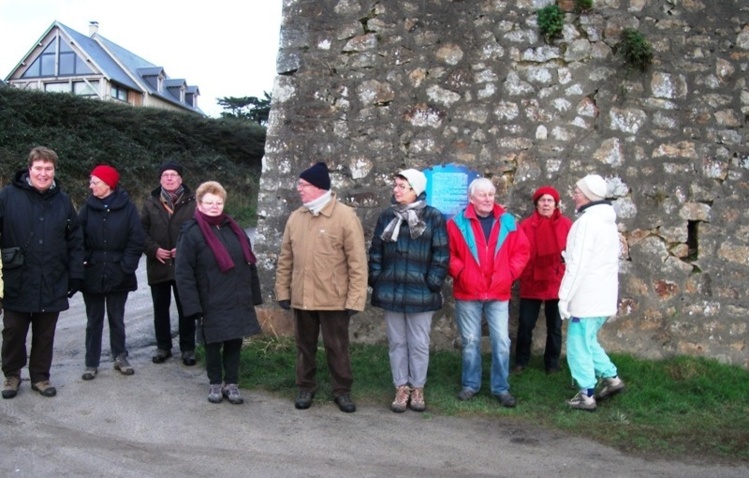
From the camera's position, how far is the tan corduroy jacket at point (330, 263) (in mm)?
5020

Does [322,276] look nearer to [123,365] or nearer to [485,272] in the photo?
[485,272]

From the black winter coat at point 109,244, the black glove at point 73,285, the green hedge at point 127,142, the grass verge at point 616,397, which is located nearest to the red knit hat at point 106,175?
the black winter coat at point 109,244

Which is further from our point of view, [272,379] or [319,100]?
[319,100]

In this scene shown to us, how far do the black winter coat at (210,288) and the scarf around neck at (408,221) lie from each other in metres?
1.20

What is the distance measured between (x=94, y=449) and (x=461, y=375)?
2.94m

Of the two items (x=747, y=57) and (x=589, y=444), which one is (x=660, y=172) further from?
(x=589, y=444)

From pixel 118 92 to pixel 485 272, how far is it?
1298 inches

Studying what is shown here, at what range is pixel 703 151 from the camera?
242 inches

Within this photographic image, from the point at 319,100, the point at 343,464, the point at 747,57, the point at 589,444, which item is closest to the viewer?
the point at 343,464

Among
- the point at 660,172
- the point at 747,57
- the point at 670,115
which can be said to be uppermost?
the point at 747,57

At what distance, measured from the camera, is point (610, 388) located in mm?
5277

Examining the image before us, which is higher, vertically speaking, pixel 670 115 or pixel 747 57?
pixel 747 57

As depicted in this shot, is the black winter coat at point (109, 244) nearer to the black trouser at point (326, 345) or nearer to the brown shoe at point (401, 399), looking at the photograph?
the black trouser at point (326, 345)

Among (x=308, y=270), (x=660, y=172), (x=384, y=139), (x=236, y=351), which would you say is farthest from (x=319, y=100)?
(x=660, y=172)
